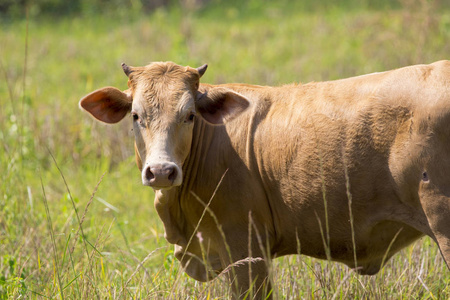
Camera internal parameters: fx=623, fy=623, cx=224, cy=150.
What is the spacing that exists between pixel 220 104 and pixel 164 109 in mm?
519

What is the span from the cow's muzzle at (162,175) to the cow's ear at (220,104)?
2.53 ft

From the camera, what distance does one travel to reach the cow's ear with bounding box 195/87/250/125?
4699 millimetres

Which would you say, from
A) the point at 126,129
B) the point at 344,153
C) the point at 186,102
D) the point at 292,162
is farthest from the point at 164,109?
the point at 126,129

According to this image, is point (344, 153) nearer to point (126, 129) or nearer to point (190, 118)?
point (190, 118)

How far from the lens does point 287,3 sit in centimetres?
2119

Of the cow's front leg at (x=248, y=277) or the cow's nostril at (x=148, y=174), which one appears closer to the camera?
the cow's nostril at (x=148, y=174)

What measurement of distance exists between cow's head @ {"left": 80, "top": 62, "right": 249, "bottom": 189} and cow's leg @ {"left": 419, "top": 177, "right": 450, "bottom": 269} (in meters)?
1.45

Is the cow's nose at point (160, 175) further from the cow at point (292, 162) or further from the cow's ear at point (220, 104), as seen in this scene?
the cow's ear at point (220, 104)

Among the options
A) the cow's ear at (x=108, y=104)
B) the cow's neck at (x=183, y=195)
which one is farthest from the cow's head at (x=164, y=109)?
the cow's neck at (x=183, y=195)

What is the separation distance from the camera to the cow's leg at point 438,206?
12.9 ft

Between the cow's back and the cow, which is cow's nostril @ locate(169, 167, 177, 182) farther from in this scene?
the cow's back

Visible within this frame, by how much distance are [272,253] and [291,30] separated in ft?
42.4

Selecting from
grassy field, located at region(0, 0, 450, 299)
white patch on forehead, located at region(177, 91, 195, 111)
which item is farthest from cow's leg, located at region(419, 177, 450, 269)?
white patch on forehead, located at region(177, 91, 195, 111)

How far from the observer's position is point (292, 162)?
4520 mm
